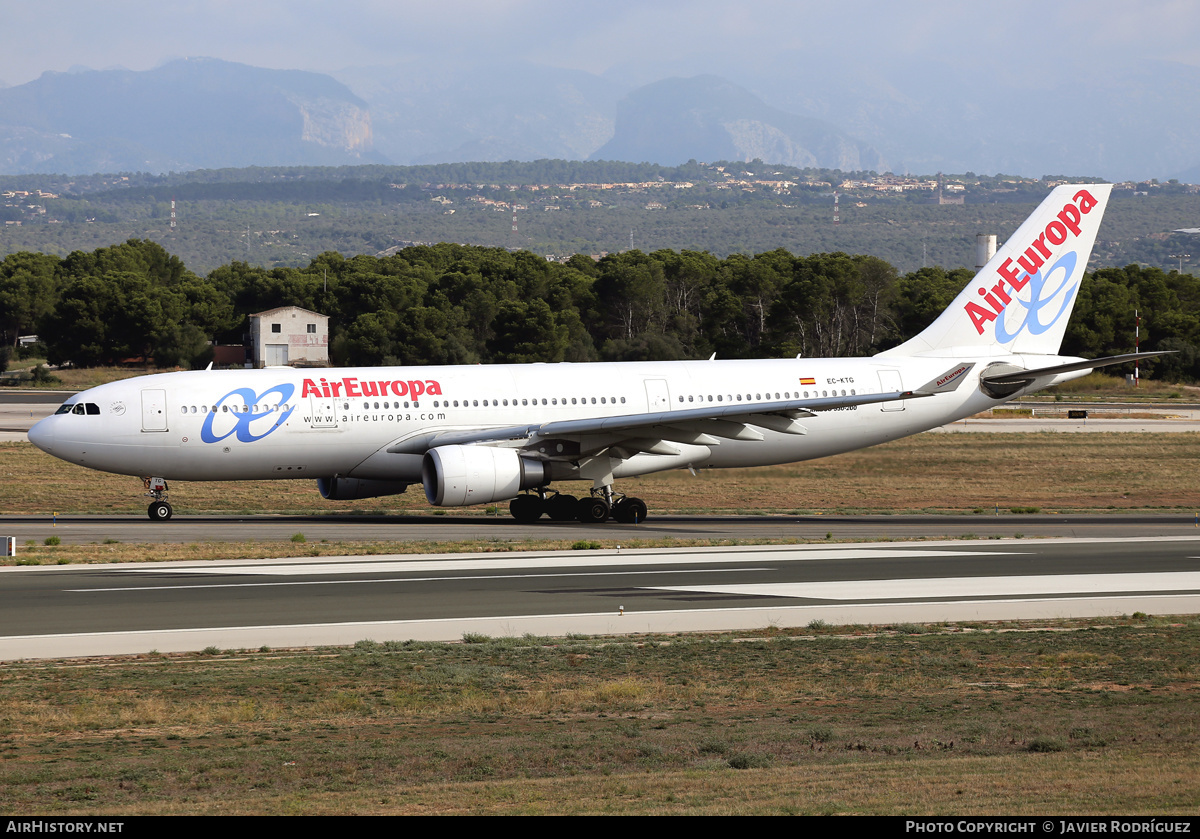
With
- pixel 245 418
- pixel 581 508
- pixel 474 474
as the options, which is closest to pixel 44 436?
pixel 245 418

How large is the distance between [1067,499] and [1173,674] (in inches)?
1196

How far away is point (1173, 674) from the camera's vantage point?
16594 millimetres

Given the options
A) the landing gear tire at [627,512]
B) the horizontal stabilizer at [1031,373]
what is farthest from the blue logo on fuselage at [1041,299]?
the landing gear tire at [627,512]

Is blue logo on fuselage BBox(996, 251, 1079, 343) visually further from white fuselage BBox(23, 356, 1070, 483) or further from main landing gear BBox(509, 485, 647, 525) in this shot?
main landing gear BBox(509, 485, 647, 525)

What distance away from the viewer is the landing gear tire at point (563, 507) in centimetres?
3772

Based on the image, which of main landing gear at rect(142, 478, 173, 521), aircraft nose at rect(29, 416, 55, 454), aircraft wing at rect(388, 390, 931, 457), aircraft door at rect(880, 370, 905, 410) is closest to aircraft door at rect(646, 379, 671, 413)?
aircraft wing at rect(388, 390, 931, 457)

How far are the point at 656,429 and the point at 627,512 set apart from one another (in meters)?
2.92

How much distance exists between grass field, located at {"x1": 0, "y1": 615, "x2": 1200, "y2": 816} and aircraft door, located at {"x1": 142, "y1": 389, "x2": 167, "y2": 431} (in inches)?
734

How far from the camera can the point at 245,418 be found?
117ft

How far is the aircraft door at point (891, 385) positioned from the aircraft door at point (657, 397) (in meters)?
6.73

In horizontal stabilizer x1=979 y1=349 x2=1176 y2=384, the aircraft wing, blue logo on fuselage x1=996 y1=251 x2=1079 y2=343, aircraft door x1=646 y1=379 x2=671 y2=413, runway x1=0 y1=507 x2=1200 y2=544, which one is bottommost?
runway x1=0 y1=507 x2=1200 y2=544

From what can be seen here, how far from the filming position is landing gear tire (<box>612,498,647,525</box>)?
37.4m

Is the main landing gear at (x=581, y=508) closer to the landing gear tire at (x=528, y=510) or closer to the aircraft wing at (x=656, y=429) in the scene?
the landing gear tire at (x=528, y=510)
